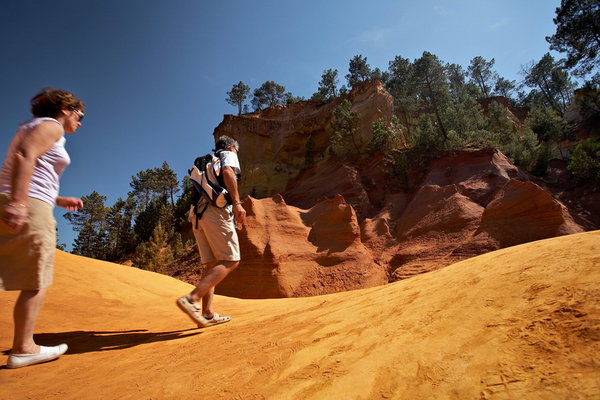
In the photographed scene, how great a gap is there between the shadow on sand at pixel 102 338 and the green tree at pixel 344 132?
22.4 metres

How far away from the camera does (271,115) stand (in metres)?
36.9

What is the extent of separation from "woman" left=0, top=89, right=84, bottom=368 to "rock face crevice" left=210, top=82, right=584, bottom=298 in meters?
9.22

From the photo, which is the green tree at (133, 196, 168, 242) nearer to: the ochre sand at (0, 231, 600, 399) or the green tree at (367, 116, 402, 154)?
the green tree at (367, 116, 402, 154)

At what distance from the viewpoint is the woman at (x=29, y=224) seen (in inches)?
90.7

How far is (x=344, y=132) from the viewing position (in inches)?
1005

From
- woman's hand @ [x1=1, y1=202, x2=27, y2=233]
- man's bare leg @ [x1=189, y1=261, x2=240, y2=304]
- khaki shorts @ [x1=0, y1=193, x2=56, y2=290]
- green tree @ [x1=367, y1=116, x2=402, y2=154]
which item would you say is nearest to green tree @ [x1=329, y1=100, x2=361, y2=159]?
green tree @ [x1=367, y1=116, x2=402, y2=154]

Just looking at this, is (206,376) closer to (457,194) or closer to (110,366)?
(110,366)

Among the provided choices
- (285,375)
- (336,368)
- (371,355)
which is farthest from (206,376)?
Answer: (371,355)

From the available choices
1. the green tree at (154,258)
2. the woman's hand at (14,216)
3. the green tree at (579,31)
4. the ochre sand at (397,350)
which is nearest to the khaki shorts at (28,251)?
the woman's hand at (14,216)

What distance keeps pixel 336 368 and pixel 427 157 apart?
20.4 meters

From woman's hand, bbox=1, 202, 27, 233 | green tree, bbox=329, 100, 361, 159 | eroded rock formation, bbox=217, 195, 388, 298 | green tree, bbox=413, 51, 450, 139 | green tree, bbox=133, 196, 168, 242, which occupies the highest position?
green tree, bbox=413, 51, 450, 139

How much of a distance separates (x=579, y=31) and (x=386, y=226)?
63.6ft

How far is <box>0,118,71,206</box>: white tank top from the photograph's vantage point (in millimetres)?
2408

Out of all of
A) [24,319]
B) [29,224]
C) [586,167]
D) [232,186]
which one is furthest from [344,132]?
[24,319]
